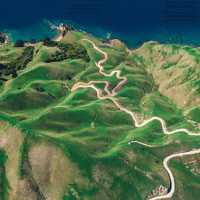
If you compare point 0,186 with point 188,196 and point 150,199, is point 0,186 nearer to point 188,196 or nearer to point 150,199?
point 150,199

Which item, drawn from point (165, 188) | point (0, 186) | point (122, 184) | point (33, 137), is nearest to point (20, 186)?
point (0, 186)

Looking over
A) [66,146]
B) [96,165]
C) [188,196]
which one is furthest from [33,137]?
[188,196]

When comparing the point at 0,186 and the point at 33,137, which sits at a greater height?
the point at 33,137

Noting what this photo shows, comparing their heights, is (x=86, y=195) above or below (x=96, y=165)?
below

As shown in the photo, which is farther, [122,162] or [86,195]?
[122,162]

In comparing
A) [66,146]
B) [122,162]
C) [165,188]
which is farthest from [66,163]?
[165,188]

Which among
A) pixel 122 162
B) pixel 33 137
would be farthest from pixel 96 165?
pixel 33 137

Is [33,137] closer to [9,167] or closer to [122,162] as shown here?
[9,167]
